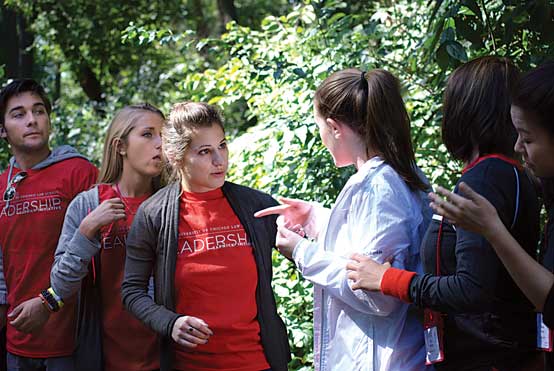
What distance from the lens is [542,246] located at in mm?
2441

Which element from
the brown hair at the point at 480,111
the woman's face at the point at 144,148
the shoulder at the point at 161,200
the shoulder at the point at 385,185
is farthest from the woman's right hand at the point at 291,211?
the brown hair at the point at 480,111

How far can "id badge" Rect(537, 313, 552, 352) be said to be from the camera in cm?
241

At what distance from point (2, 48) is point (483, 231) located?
12238 millimetres

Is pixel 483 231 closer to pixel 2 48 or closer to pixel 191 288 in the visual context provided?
pixel 191 288

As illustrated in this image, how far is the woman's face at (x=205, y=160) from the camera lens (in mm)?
3371

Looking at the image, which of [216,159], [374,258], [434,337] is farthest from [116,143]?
[434,337]

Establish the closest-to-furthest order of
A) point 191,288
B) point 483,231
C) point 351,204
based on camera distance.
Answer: point 483,231
point 351,204
point 191,288

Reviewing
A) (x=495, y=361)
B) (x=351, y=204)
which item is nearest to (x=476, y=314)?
(x=495, y=361)

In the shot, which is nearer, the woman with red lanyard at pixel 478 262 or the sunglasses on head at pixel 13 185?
the woman with red lanyard at pixel 478 262

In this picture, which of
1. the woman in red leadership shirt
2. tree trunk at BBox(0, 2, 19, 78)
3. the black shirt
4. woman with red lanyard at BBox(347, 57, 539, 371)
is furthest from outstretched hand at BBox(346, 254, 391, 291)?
tree trunk at BBox(0, 2, 19, 78)

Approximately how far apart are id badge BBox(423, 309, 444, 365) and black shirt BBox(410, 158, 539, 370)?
3.3 inches

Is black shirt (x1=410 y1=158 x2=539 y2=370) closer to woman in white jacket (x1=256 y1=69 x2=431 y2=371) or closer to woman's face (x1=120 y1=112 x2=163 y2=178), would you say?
woman in white jacket (x1=256 y1=69 x2=431 y2=371)

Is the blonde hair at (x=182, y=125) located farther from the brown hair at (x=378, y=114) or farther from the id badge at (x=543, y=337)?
the id badge at (x=543, y=337)

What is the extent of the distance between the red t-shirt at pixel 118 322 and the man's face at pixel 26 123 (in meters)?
0.78
